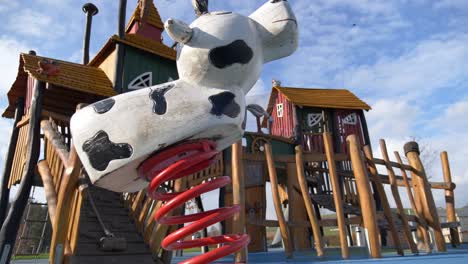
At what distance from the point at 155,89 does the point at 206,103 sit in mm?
296

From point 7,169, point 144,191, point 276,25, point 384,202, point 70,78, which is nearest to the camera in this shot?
point 276,25

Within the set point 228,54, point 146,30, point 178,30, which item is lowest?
point 228,54

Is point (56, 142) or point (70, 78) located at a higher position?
point (70, 78)

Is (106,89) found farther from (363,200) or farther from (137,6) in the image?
(363,200)

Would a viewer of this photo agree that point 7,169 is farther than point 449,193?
No

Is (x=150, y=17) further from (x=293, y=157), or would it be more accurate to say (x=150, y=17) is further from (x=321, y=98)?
(x=321, y=98)

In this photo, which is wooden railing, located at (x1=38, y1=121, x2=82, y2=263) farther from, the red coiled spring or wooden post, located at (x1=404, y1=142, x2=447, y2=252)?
wooden post, located at (x1=404, y1=142, x2=447, y2=252)

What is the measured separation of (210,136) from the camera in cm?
197

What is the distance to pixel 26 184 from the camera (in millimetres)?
5281

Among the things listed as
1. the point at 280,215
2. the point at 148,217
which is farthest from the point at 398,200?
the point at 148,217

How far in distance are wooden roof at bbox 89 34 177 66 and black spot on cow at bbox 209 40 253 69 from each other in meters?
5.55

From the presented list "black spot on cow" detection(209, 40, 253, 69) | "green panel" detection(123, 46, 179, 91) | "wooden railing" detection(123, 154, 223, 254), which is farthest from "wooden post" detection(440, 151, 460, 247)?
"black spot on cow" detection(209, 40, 253, 69)

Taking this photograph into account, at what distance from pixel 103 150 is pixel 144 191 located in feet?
11.3

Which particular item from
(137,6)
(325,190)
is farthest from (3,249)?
(325,190)
